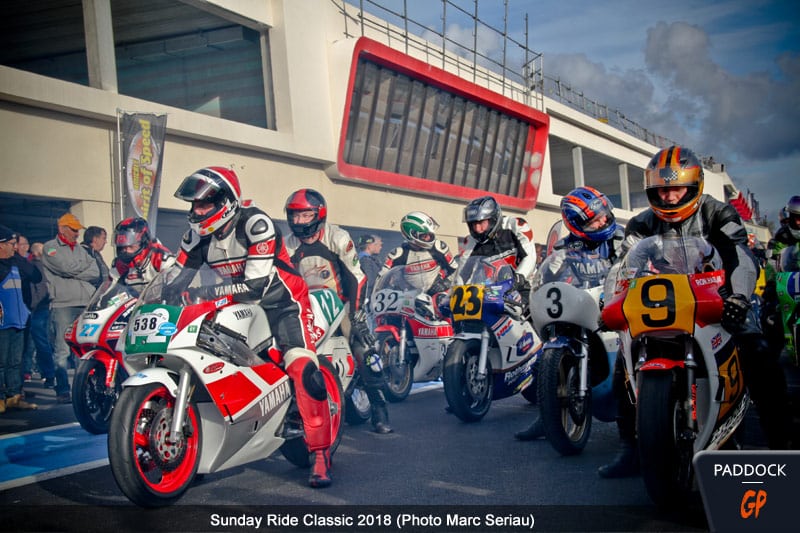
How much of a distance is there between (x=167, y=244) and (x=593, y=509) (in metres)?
9.87

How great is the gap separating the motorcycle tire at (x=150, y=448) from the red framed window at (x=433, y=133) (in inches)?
475

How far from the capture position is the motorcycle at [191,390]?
3.74 meters

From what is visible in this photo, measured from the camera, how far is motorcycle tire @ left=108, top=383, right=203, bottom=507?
11.8 ft

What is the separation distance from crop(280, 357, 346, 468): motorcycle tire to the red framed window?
1111 centimetres

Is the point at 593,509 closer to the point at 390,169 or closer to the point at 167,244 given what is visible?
the point at 167,244

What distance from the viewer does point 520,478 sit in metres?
4.33

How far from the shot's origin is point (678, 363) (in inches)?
136

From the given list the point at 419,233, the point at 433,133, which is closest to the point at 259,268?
the point at 419,233

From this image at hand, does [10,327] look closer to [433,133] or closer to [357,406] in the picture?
[357,406]

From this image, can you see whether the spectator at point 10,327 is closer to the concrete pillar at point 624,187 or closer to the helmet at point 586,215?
the helmet at point 586,215

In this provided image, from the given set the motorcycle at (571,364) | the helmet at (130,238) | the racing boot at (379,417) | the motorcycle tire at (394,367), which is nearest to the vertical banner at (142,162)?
the helmet at (130,238)

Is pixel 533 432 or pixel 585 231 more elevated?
pixel 585 231

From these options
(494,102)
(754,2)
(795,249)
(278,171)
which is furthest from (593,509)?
(494,102)

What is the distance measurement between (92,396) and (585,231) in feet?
14.2
